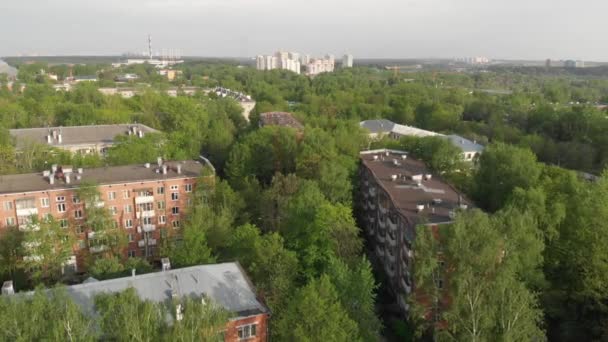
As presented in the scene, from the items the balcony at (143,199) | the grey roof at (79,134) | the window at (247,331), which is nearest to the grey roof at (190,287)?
the window at (247,331)

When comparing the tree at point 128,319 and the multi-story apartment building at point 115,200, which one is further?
the multi-story apartment building at point 115,200

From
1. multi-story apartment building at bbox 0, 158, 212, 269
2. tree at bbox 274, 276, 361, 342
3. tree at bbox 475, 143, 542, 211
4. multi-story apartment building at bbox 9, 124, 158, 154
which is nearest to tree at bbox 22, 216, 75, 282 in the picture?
multi-story apartment building at bbox 0, 158, 212, 269

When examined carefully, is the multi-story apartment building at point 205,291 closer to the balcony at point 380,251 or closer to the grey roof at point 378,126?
the balcony at point 380,251

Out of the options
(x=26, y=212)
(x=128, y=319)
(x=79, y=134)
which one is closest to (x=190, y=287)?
(x=128, y=319)

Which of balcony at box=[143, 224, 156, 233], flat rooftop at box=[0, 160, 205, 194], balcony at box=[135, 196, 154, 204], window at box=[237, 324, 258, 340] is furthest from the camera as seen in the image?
balcony at box=[143, 224, 156, 233]

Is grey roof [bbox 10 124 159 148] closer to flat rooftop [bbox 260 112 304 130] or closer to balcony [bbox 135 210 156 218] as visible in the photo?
flat rooftop [bbox 260 112 304 130]

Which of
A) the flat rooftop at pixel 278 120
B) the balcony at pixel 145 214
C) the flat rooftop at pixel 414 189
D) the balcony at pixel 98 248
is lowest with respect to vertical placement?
the balcony at pixel 98 248

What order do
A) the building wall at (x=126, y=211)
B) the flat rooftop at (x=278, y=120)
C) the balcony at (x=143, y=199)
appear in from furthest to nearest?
the flat rooftop at (x=278, y=120), the balcony at (x=143, y=199), the building wall at (x=126, y=211)
